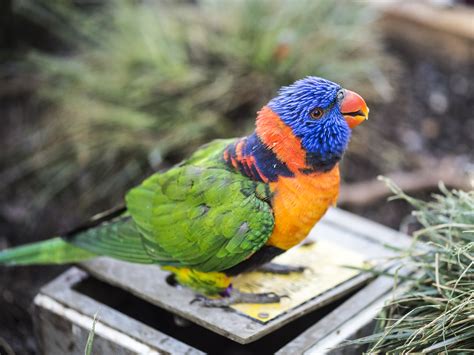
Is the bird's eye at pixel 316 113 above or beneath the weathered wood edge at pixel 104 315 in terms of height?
above

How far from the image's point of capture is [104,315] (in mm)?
2242

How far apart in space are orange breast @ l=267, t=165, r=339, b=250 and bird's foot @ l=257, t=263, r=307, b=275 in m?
0.35

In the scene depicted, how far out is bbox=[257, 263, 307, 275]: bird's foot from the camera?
8.03ft

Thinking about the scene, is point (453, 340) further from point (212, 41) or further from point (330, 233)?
point (212, 41)

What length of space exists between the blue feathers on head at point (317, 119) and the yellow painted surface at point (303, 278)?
1.61ft

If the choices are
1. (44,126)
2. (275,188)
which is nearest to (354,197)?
(275,188)

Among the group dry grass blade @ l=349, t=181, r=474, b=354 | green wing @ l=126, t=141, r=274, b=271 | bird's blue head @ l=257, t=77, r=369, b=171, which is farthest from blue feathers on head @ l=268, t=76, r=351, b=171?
dry grass blade @ l=349, t=181, r=474, b=354

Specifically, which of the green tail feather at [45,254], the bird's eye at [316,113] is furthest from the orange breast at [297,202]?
the green tail feather at [45,254]

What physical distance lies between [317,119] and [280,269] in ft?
2.19

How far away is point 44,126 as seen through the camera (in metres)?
4.10

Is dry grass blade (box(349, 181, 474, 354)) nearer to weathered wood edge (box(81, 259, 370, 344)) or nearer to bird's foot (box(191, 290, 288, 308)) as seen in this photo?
weathered wood edge (box(81, 259, 370, 344))

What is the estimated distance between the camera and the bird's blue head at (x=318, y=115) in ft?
6.75

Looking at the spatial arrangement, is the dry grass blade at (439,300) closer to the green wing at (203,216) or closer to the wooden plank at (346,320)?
the wooden plank at (346,320)

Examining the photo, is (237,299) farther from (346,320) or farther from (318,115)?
(318,115)
